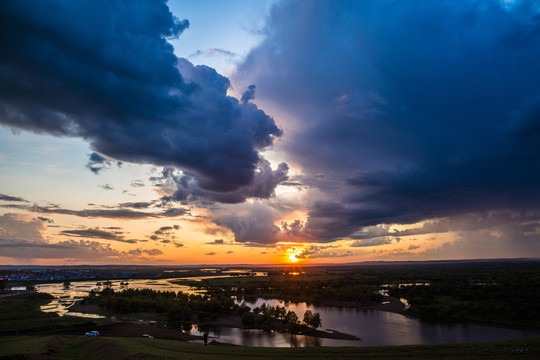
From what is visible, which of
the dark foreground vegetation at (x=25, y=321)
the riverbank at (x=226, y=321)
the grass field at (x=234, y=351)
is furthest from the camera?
the riverbank at (x=226, y=321)

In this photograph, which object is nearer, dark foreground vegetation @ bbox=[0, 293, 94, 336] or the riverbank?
dark foreground vegetation @ bbox=[0, 293, 94, 336]

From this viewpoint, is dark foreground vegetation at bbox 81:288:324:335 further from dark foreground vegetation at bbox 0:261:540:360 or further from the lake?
the lake

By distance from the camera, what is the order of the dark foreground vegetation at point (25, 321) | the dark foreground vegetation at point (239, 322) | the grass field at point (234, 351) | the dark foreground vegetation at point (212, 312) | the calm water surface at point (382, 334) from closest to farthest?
the grass field at point (234, 351) → the dark foreground vegetation at point (239, 322) → the calm water surface at point (382, 334) → the dark foreground vegetation at point (25, 321) → the dark foreground vegetation at point (212, 312)

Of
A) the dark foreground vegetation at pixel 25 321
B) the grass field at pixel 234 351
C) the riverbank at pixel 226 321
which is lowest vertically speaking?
the riverbank at pixel 226 321

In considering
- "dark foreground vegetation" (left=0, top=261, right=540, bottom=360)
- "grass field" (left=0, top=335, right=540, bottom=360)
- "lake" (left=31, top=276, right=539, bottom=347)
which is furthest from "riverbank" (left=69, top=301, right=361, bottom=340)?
"grass field" (left=0, top=335, right=540, bottom=360)

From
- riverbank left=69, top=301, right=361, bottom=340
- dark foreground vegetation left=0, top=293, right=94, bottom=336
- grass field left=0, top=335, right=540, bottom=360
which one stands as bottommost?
riverbank left=69, top=301, right=361, bottom=340

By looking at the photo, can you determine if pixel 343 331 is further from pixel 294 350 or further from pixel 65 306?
pixel 65 306

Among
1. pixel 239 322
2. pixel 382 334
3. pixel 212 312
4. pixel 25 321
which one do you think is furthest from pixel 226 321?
pixel 25 321

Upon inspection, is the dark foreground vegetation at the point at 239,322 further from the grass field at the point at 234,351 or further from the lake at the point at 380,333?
the lake at the point at 380,333

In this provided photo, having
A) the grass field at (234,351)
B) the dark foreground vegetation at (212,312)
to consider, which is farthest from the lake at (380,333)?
the grass field at (234,351)
